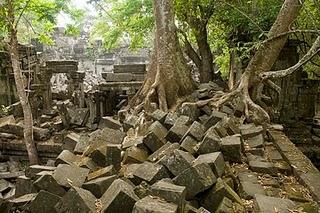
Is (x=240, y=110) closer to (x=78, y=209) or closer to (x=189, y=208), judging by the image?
(x=189, y=208)

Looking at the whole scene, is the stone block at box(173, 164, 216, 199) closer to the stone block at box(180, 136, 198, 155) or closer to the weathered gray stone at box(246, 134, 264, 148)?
the stone block at box(180, 136, 198, 155)

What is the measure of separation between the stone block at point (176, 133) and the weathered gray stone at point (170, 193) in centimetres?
162

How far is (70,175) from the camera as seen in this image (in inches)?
148

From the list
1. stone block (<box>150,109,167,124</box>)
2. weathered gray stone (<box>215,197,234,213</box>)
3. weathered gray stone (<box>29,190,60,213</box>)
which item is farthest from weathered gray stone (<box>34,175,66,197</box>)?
stone block (<box>150,109,167,124</box>)

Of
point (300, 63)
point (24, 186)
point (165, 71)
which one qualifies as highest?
point (300, 63)

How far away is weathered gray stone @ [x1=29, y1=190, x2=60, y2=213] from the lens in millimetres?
3479

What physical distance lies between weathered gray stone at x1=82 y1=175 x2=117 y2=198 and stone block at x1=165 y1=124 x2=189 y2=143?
138 cm

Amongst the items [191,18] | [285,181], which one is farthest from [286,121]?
[285,181]

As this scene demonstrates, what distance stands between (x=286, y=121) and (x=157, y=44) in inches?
220

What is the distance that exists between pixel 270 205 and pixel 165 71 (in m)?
4.62

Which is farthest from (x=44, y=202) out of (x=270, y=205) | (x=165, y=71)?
(x=165, y=71)

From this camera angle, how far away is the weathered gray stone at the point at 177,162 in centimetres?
355

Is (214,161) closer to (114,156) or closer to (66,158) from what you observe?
(114,156)

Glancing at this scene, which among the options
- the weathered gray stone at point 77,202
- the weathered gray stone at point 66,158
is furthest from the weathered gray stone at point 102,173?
the weathered gray stone at point 66,158
